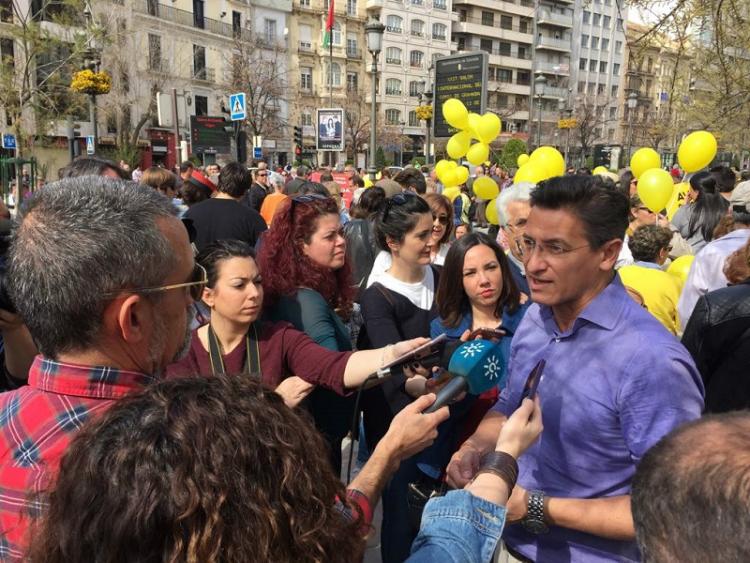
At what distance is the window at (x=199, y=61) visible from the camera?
37.7 m

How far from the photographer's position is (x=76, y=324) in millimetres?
1260

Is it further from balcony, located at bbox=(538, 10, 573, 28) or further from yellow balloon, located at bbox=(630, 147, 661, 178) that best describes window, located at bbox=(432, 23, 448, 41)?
yellow balloon, located at bbox=(630, 147, 661, 178)

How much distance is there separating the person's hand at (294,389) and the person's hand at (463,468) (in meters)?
0.74

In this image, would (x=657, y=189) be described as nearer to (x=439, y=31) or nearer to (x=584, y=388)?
(x=584, y=388)

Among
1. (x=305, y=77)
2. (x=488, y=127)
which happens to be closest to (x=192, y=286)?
(x=488, y=127)

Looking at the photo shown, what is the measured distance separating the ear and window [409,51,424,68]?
52.5 metres

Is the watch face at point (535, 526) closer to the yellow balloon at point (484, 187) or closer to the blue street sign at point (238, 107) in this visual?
the yellow balloon at point (484, 187)

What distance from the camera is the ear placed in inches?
71.1

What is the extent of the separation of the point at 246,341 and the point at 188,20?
134 ft

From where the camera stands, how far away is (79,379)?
1231 millimetres

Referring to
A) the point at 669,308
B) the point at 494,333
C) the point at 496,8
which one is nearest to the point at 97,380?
the point at 494,333

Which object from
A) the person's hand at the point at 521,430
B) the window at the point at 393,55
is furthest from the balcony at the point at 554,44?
the person's hand at the point at 521,430

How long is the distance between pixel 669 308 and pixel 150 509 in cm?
341

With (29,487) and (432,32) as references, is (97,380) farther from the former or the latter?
(432,32)
